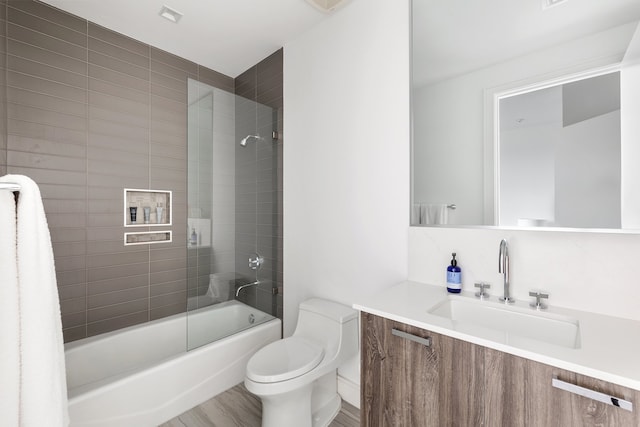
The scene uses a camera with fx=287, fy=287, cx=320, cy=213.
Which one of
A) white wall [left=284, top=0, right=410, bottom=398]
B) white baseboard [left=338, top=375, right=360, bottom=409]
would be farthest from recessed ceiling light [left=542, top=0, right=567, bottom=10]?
white baseboard [left=338, top=375, right=360, bottom=409]

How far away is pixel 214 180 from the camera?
6.50 ft

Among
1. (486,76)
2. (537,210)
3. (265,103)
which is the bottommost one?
(537,210)

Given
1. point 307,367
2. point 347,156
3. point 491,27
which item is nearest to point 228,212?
point 347,156

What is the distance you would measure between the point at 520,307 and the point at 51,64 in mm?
2974

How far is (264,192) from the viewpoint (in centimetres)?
232

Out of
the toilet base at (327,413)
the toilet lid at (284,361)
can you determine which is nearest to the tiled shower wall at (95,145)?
the toilet lid at (284,361)

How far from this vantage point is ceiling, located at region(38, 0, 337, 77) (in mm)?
1849

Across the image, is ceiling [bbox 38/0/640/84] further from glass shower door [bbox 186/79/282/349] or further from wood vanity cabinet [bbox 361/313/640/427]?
wood vanity cabinet [bbox 361/313/640/427]

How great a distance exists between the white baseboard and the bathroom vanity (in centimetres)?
65

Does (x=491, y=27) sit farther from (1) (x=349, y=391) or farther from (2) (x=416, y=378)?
(1) (x=349, y=391)

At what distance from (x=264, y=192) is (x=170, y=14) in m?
1.34

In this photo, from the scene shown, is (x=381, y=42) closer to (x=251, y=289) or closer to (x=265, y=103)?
(x=265, y=103)

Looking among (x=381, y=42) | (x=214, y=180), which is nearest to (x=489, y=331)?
(x=381, y=42)

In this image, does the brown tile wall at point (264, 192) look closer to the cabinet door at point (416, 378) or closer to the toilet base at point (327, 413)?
the toilet base at point (327, 413)
